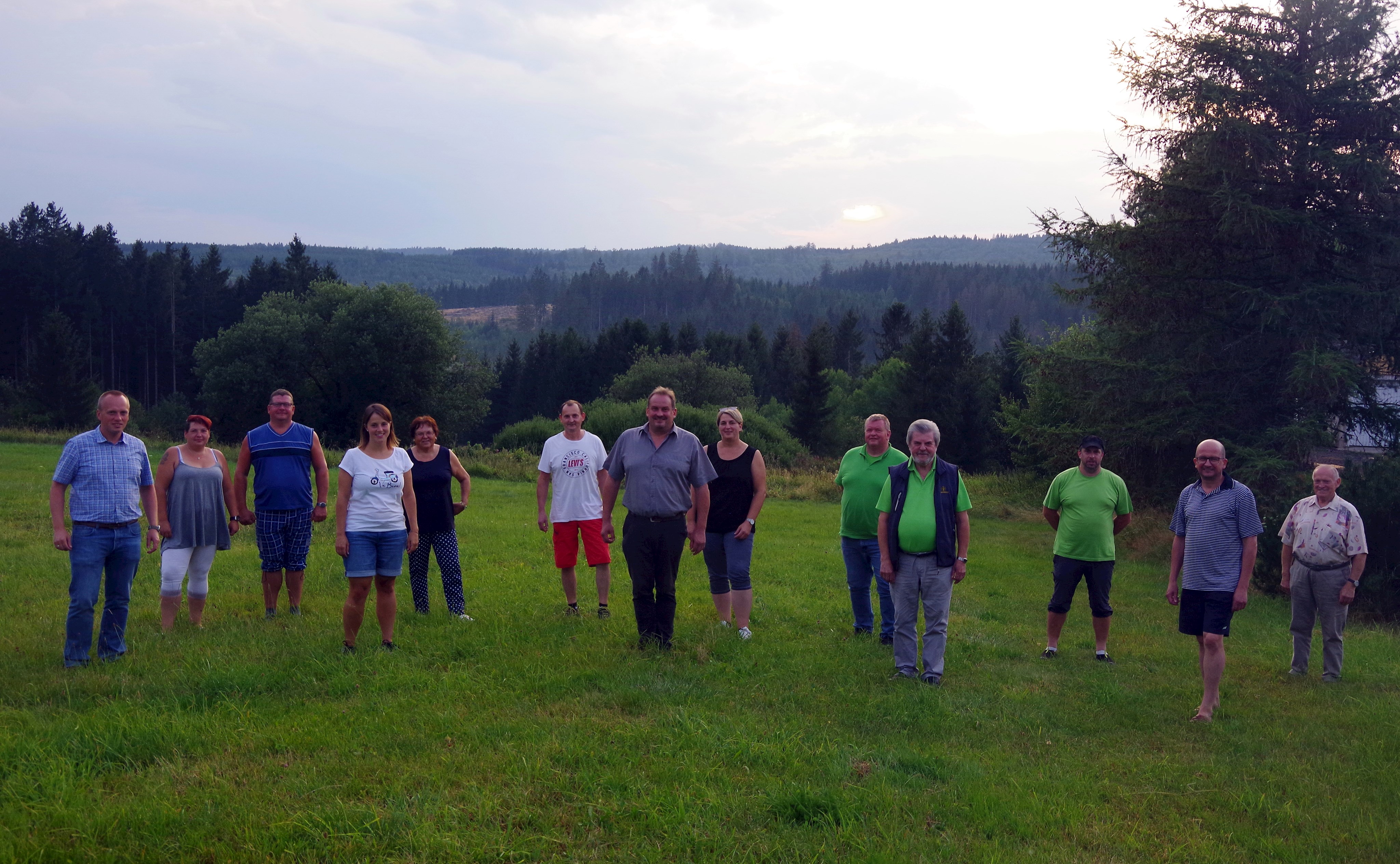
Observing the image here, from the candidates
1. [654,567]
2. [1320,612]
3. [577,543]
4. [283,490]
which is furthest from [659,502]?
[1320,612]

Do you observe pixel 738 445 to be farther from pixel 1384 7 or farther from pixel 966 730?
pixel 1384 7

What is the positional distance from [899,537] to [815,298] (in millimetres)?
162696

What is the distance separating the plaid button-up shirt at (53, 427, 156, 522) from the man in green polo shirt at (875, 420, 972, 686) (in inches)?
224

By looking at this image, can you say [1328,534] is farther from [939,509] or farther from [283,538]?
[283,538]

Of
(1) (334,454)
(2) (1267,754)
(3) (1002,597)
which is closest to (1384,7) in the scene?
(3) (1002,597)

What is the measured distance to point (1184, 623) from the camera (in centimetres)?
742

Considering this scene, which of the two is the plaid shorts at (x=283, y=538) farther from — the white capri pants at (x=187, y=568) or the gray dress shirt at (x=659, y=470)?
the gray dress shirt at (x=659, y=470)

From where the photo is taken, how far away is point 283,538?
8578 mm

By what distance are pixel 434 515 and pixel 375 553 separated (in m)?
1.71

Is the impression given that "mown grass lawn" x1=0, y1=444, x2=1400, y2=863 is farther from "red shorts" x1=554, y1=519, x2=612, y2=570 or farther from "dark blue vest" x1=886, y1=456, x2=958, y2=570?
"dark blue vest" x1=886, y1=456, x2=958, y2=570

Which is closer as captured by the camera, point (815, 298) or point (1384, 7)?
point (1384, 7)

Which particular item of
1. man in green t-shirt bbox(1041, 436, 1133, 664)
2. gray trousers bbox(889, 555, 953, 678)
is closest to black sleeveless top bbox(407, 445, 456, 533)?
gray trousers bbox(889, 555, 953, 678)

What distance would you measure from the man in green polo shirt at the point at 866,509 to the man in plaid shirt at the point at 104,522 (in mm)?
5776

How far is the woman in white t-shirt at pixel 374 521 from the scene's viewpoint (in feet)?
23.1
